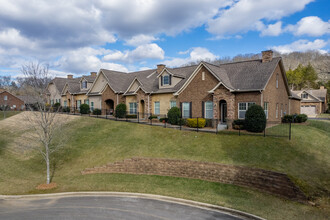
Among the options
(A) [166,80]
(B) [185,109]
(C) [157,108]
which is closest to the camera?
(B) [185,109]

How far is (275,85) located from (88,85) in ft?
105

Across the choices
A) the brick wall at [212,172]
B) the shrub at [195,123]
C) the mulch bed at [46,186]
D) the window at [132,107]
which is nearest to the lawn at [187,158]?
the mulch bed at [46,186]

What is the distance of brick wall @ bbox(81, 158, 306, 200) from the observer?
11648 millimetres

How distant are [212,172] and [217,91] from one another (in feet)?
39.2

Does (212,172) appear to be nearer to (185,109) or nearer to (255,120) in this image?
(255,120)

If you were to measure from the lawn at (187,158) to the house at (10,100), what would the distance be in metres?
56.1

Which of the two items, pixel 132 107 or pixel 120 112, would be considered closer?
pixel 120 112

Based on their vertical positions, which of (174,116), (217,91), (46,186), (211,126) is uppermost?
(217,91)

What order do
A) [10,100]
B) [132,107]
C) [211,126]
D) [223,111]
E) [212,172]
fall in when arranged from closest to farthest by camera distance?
[212,172] → [211,126] → [223,111] → [132,107] → [10,100]

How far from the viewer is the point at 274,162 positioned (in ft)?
45.0

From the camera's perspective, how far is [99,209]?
34.5ft

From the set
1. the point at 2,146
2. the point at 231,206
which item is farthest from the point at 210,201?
the point at 2,146

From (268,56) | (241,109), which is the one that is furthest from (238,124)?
(268,56)

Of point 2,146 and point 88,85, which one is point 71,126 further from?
point 88,85
